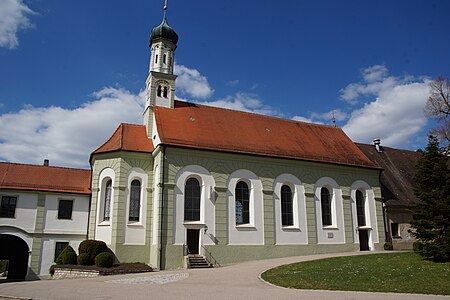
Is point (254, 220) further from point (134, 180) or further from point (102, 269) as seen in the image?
point (102, 269)

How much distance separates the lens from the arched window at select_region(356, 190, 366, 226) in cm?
3171

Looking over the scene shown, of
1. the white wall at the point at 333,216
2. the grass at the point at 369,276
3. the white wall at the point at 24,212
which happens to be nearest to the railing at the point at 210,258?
the grass at the point at 369,276

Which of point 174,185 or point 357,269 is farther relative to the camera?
point 174,185

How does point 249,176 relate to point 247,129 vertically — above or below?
A: below

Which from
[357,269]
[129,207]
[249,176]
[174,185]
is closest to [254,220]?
[249,176]

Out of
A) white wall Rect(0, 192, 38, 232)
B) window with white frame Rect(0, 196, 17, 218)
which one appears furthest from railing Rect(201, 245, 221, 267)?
window with white frame Rect(0, 196, 17, 218)

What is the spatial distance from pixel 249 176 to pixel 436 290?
1592 cm

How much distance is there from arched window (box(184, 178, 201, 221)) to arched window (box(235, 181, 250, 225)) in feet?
9.39

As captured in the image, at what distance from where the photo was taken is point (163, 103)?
30.5m

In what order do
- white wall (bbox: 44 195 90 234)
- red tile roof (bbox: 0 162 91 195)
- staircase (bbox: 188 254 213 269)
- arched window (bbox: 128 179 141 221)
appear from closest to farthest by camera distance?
staircase (bbox: 188 254 213 269)
arched window (bbox: 128 179 141 221)
white wall (bbox: 44 195 90 234)
red tile roof (bbox: 0 162 91 195)

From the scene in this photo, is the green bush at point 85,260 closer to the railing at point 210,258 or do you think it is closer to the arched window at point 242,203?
the railing at point 210,258

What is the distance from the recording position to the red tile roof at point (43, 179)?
27156mm

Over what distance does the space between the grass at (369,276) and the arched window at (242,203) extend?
730cm

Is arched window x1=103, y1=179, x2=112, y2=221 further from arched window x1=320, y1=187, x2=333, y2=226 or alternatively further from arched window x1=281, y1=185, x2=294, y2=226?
arched window x1=320, y1=187, x2=333, y2=226
